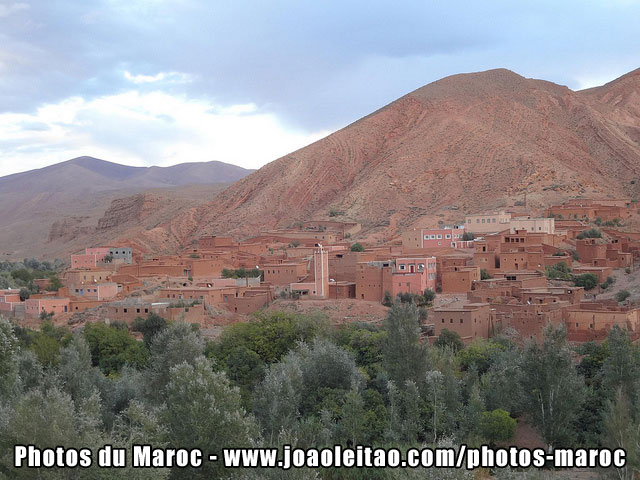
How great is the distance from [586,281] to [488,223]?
Answer: 1351cm

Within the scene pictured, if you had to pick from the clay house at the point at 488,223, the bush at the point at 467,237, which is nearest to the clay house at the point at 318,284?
the bush at the point at 467,237

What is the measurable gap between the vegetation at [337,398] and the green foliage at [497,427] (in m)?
0.02

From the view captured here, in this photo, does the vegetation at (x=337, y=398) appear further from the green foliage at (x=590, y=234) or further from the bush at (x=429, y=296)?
the green foliage at (x=590, y=234)

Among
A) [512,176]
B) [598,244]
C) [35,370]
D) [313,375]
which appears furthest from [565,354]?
[512,176]

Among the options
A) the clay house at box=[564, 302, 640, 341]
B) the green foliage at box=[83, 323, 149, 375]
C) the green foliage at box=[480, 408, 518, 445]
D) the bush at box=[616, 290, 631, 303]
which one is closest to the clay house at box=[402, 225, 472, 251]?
the bush at box=[616, 290, 631, 303]

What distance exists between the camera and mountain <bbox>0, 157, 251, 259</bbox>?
76.7 metres

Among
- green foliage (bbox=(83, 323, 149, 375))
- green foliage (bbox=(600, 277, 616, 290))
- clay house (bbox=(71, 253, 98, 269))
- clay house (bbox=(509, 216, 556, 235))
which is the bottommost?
green foliage (bbox=(83, 323, 149, 375))

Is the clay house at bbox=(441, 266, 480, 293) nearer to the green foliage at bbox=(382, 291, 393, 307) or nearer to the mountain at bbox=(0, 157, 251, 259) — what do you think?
the green foliage at bbox=(382, 291, 393, 307)

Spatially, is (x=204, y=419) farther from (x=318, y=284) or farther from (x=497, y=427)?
(x=318, y=284)

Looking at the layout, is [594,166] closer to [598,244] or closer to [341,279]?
[598,244]

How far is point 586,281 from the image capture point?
93.2ft

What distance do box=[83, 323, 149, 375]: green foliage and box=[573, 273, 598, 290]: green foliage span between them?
15307 mm

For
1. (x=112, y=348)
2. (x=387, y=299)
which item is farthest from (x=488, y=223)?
(x=112, y=348)

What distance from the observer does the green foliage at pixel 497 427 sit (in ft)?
55.6
